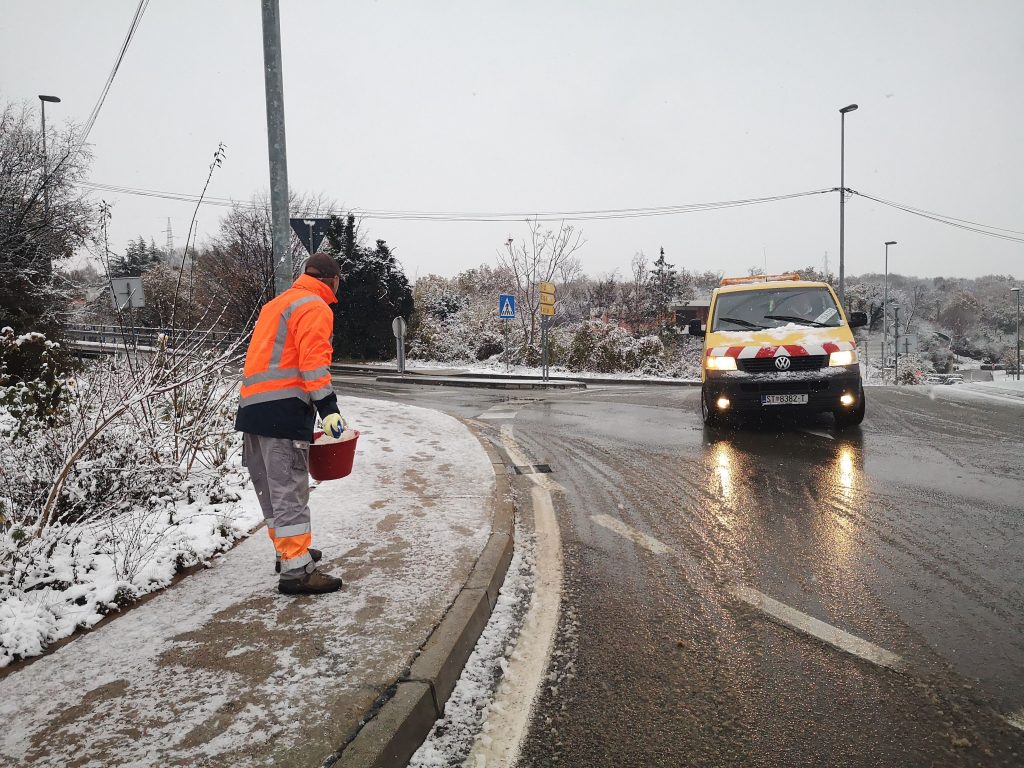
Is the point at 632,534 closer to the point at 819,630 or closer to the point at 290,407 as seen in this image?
the point at 819,630

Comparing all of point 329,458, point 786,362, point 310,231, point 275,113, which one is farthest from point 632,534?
point 310,231

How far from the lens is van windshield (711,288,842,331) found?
8.39 m

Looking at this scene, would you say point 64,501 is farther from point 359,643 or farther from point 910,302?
point 910,302

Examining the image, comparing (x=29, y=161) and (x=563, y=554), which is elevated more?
(x=29, y=161)

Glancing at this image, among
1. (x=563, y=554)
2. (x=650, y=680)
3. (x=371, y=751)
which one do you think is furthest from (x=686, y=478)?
(x=371, y=751)

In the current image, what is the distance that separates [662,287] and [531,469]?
42.8 meters

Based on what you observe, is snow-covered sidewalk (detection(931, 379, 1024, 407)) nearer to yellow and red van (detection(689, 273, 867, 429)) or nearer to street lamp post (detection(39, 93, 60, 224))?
yellow and red van (detection(689, 273, 867, 429))

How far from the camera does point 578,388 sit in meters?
18.5

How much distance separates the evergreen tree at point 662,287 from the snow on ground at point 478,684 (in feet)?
119

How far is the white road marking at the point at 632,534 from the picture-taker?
4203 mm

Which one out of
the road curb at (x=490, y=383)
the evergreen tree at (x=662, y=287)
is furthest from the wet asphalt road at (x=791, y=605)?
the evergreen tree at (x=662, y=287)

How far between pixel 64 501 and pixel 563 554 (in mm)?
3564

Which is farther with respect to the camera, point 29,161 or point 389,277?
point 389,277

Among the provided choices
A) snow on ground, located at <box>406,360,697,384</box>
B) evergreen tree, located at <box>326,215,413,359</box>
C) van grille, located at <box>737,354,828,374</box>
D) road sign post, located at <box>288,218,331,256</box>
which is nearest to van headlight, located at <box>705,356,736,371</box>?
van grille, located at <box>737,354,828,374</box>
